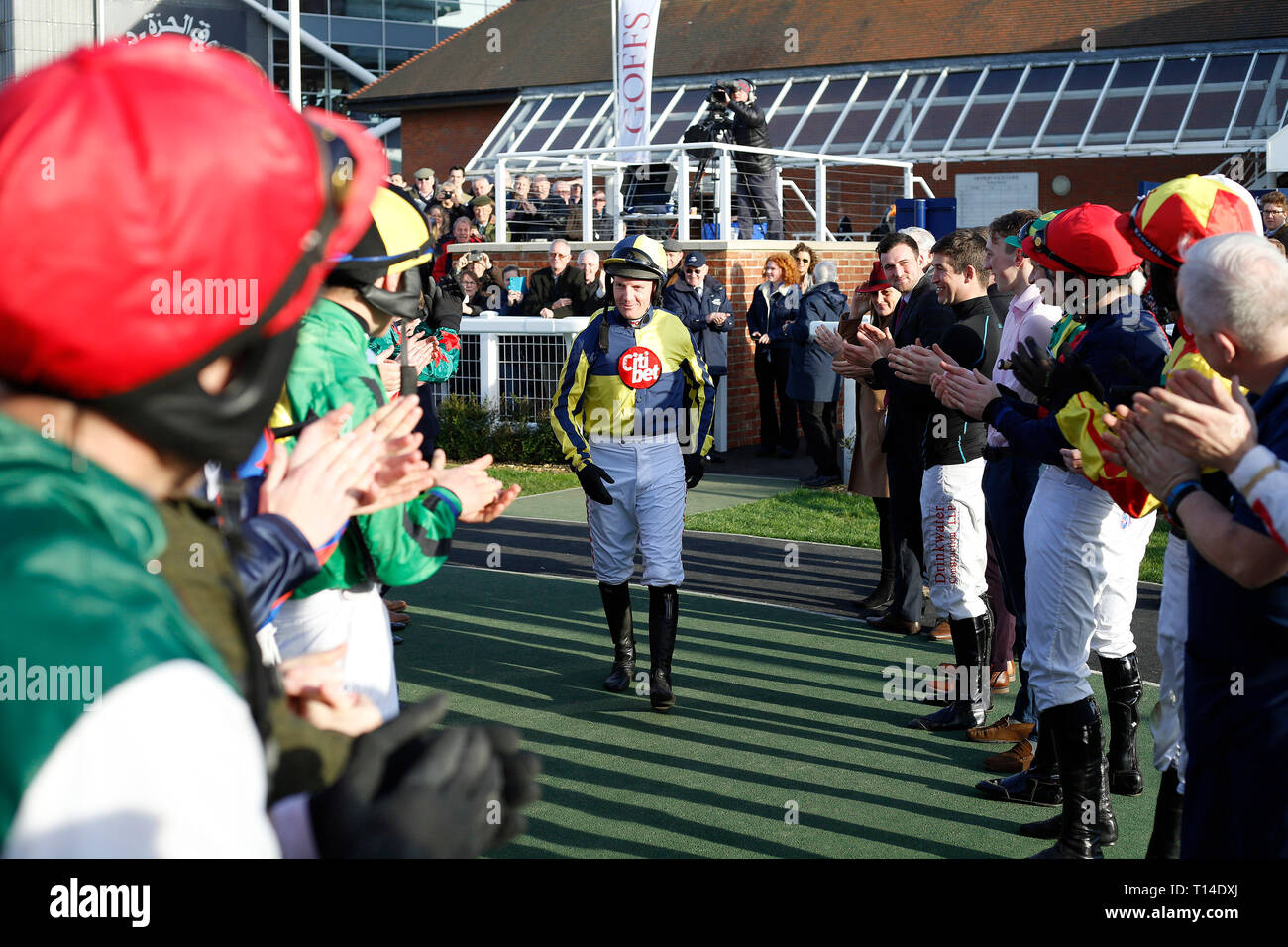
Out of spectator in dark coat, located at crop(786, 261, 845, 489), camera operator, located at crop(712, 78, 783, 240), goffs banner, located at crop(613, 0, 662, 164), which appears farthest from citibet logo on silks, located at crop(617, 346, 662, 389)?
goffs banner, located at crop(613, 0, 662, 164)

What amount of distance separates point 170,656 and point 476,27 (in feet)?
123

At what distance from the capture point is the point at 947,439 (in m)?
6.45

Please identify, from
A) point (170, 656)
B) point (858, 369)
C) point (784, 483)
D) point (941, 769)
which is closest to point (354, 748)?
point (170, 656)

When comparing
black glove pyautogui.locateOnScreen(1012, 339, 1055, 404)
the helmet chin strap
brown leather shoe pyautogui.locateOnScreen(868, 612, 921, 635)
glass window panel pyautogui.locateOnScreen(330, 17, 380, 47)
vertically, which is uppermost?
glass window panel pyautogui.locateOnScreen(330, 17, 380, 47)

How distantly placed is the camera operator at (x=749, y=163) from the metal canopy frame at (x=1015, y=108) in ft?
28.2

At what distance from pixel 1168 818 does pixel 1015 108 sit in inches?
887

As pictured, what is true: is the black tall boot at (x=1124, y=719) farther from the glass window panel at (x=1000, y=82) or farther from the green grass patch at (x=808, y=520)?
the glass window panel at (x=1000, y=82)

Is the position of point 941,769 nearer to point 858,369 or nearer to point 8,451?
point 858,369

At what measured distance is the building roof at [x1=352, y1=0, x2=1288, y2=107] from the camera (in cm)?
2464

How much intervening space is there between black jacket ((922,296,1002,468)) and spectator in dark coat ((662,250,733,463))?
6761mm

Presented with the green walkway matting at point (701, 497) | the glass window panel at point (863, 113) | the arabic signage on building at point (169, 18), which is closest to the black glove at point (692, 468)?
the green walkway matting at point (701, 497)

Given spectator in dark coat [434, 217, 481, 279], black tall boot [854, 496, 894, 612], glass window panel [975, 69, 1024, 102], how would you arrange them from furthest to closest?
glass window panel [975, 69, 1024, 102] < spectator in dark coat [434, 217, 481, 279] < black tall boot [854, 496, 894, 612]

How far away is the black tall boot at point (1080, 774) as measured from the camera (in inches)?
183

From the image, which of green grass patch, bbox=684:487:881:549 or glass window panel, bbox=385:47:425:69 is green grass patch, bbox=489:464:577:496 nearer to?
green grass patch, bbox=684:487:881:549
